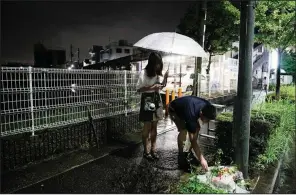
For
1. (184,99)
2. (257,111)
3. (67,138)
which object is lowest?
(67,138)

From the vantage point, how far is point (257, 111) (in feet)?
20.8

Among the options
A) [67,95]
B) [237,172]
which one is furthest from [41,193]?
[237,172]

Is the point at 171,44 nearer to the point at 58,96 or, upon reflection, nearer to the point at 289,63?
the point at 58,96

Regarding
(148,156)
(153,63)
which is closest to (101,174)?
(148,156)

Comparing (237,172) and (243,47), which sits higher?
(243,47)

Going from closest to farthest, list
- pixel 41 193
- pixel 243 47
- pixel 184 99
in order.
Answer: pixel 41 193 < pixel 243 47 < pixel 184 99

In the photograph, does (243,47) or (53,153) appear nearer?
(243,47)

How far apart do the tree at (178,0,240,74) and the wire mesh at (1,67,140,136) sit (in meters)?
10.1

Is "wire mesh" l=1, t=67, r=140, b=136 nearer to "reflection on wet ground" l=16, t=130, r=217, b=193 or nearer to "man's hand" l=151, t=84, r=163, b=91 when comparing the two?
"reflection on wet ground" l=16, t=130, r=217, b=193

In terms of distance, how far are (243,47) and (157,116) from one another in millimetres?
2059

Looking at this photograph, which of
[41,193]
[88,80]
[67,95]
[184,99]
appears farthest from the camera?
[88,80]

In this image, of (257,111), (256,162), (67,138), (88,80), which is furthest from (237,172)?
(88,80)

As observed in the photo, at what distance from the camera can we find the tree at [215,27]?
16609 mm

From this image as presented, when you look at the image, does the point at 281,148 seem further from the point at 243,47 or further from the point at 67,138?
the point at 67,138
